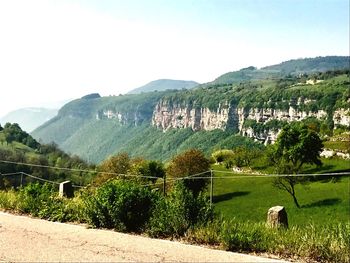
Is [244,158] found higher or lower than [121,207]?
lower

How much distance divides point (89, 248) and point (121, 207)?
6.58 feet

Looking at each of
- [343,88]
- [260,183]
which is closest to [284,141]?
[260,183]

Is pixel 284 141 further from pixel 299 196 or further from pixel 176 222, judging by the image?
pixel 176 222

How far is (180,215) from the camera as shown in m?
10.7

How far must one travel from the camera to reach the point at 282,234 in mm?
9781

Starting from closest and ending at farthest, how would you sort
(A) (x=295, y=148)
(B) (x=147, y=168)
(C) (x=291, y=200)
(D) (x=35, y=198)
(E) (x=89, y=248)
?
(E) (x=89, y=248), (D) (x=35, y=198), (C) (x=291, y=200), (A) (x=295, y=148), (B) (x=147, y=168)

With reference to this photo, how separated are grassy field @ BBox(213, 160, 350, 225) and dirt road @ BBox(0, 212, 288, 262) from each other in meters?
37.9

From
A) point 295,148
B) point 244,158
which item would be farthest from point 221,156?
point 295,148

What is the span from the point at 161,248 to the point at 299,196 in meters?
58.7

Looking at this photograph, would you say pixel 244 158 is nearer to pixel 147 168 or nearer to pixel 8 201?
pixel 147 168

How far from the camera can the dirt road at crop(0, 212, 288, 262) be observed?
868cm

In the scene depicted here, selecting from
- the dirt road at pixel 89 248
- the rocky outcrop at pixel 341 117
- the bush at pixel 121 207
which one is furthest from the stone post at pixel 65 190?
the rocky outcrop at pixel 341 117

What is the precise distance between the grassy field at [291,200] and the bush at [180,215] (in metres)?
37.4

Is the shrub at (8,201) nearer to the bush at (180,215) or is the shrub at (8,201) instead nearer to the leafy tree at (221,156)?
the bush at (180,215)
